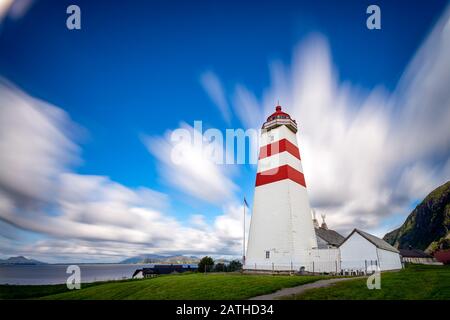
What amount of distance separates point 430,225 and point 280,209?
339ft

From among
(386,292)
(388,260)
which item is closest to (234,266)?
(388,260)

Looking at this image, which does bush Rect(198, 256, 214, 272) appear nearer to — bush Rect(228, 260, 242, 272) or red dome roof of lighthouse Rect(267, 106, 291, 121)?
bush Rect(228, 260, 242, 272)

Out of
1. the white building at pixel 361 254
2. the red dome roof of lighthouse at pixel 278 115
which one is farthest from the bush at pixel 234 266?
the red dome roof of lighthouse at pixel 278 115

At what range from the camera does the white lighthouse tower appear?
22.2 metres

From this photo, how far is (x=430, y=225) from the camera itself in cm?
9725

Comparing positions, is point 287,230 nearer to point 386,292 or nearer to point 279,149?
point 279,149

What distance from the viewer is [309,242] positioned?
2372 centimetres

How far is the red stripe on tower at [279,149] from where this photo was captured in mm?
25031

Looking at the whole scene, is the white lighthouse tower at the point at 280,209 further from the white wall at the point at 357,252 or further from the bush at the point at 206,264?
the bush at the point at 206,264
